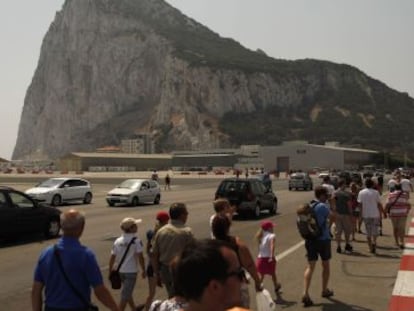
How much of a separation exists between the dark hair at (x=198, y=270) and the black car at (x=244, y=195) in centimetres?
1994

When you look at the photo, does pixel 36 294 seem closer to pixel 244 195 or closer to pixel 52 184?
pixel 244 195

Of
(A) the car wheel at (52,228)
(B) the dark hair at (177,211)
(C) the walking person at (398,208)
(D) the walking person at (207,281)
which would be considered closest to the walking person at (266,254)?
(B) the dark hair at (177,211)

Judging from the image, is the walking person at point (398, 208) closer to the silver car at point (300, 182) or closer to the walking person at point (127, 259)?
the walking person at point (127, 259)

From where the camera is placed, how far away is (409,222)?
20766 millimetres

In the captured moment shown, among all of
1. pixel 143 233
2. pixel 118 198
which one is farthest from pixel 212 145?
pixel 143 233

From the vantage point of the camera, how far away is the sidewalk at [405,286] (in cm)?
881

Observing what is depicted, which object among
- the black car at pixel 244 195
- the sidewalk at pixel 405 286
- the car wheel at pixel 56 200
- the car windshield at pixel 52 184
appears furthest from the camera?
the car windshield at pixel 52 184

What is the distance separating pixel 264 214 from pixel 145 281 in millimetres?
14954

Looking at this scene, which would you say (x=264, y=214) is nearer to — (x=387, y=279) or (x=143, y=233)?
(x=143, y=233)

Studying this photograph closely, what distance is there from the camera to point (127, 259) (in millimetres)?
7945

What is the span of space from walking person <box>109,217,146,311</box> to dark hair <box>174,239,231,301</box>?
17.0ft

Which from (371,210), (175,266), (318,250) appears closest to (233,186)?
(371,210)

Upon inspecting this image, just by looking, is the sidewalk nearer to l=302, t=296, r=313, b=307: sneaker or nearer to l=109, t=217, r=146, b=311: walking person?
l=302, t=296, r=313, b=307: sneaker

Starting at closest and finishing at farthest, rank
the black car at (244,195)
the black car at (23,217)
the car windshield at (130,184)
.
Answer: the black car at (23,217), the black car at (244,195), the car windshield at (130,184)
